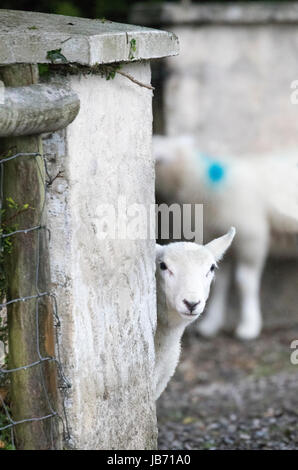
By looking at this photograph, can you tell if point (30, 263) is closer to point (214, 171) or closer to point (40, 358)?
point (40, 358)

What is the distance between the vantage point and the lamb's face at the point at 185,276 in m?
3.76

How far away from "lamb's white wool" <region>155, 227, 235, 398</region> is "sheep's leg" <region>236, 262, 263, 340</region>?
3.19m

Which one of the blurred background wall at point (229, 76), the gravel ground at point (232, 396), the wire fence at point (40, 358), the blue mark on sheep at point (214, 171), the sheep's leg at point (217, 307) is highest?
the blurred background wall at point (229, 76)

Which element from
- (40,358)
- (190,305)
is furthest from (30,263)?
(190,305)

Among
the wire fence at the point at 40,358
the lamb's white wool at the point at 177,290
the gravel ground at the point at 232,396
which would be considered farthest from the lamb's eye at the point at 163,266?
the gravel ground at the point at 232,396

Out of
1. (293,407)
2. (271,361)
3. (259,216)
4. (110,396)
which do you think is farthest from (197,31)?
(110,396)

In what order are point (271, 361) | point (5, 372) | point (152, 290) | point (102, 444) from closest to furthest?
point (5, 372) → point (102, 444) → point (152, 290) → point (271, 361)

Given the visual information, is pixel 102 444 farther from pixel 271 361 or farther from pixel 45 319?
pixel 271 361

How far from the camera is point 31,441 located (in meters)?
3.07

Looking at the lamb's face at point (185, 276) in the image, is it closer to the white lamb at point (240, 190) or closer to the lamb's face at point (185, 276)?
the lamb's face at point (185, 276)

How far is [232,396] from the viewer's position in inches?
242

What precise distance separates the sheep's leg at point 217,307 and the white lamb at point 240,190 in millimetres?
238

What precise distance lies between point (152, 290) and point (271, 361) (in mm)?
3499

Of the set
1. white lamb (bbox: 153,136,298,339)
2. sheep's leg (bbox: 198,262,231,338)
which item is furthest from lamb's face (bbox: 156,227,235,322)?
sheep's leg (bbox: 198,262,231,338)
